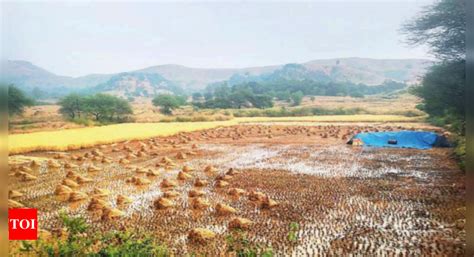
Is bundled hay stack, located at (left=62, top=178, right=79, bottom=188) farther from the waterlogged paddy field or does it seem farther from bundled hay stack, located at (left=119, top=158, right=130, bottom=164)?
bundled hay stack, located at (left=119, top=158, right=130, bottom=164)

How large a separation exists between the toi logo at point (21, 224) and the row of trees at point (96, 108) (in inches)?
1386

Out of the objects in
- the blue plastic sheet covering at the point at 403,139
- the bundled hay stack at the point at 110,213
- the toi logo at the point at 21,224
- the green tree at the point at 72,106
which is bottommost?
the bundled hay stack at the point at 110,213

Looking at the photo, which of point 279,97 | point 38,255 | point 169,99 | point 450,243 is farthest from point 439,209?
point 279,97

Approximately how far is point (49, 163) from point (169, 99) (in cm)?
3760

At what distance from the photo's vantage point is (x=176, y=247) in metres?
5.89

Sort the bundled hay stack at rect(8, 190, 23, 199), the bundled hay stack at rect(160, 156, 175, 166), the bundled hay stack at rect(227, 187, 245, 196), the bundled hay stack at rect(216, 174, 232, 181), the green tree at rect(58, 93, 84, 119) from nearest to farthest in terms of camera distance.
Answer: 1. the bundled hay stack at rect(8, 190, 23, 199)
2. the bundled hay stack at rect(227, 187, 245, 196)
3. the bundled hay stack at rect(216, 174, 232, 181)
4. the bundled hay stack at rect(160, 156, 175, 166)
5. the green tree at rect(58, 93, 84, 119)

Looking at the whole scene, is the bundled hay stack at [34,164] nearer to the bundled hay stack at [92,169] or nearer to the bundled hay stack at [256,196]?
the bundled hay stack at [92,169]

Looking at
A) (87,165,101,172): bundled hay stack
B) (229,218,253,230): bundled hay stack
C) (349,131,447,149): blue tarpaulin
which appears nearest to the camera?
(229,218,253,230): bundled hay stack

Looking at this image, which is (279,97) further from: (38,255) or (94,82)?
(94,82)

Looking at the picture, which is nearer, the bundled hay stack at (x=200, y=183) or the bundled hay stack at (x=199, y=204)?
the bundled hay stack at (x=199, y=204)

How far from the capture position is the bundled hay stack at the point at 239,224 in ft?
22.4

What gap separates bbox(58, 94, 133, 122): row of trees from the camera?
3788 cm

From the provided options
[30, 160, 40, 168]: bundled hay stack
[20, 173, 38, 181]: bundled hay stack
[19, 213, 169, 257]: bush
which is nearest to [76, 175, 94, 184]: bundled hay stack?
[20, 173, 38, 181]: bundled hay stack

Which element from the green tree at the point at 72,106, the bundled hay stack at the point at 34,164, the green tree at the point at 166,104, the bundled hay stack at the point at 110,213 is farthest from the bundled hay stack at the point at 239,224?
the green tree at the point at 166,104
